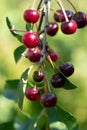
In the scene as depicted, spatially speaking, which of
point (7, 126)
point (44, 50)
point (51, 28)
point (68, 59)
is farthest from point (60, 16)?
point (68, 59)

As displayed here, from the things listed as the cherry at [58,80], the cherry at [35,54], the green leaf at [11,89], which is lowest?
the green leaf at [11,89]

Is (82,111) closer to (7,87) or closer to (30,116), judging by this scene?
(30,116)

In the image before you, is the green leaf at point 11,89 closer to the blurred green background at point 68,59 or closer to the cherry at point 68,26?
the cherry at point 68,26

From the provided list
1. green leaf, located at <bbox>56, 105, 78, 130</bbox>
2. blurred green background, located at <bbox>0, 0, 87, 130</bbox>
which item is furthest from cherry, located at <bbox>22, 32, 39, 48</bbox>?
blurred green background, located at <bbox>0, 0, 87, 130</bbox>

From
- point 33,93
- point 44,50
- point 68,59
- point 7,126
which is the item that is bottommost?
point 68,59

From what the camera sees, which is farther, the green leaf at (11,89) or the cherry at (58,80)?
the green leaf at (11,89)

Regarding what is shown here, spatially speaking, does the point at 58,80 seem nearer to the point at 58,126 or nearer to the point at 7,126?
the point at 58,126

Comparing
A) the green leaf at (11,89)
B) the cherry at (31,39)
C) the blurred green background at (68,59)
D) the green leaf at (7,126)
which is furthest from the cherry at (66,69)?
the blurred green background at (68,59)

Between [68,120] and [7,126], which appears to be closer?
[68,120]

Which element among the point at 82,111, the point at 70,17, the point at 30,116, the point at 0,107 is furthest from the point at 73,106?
the point at 70,17

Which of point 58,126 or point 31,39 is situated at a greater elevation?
point 31,39

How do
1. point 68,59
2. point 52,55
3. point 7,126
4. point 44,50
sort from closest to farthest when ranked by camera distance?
point 44,50 < point 52,55 < point 7,126 < point 68,59
